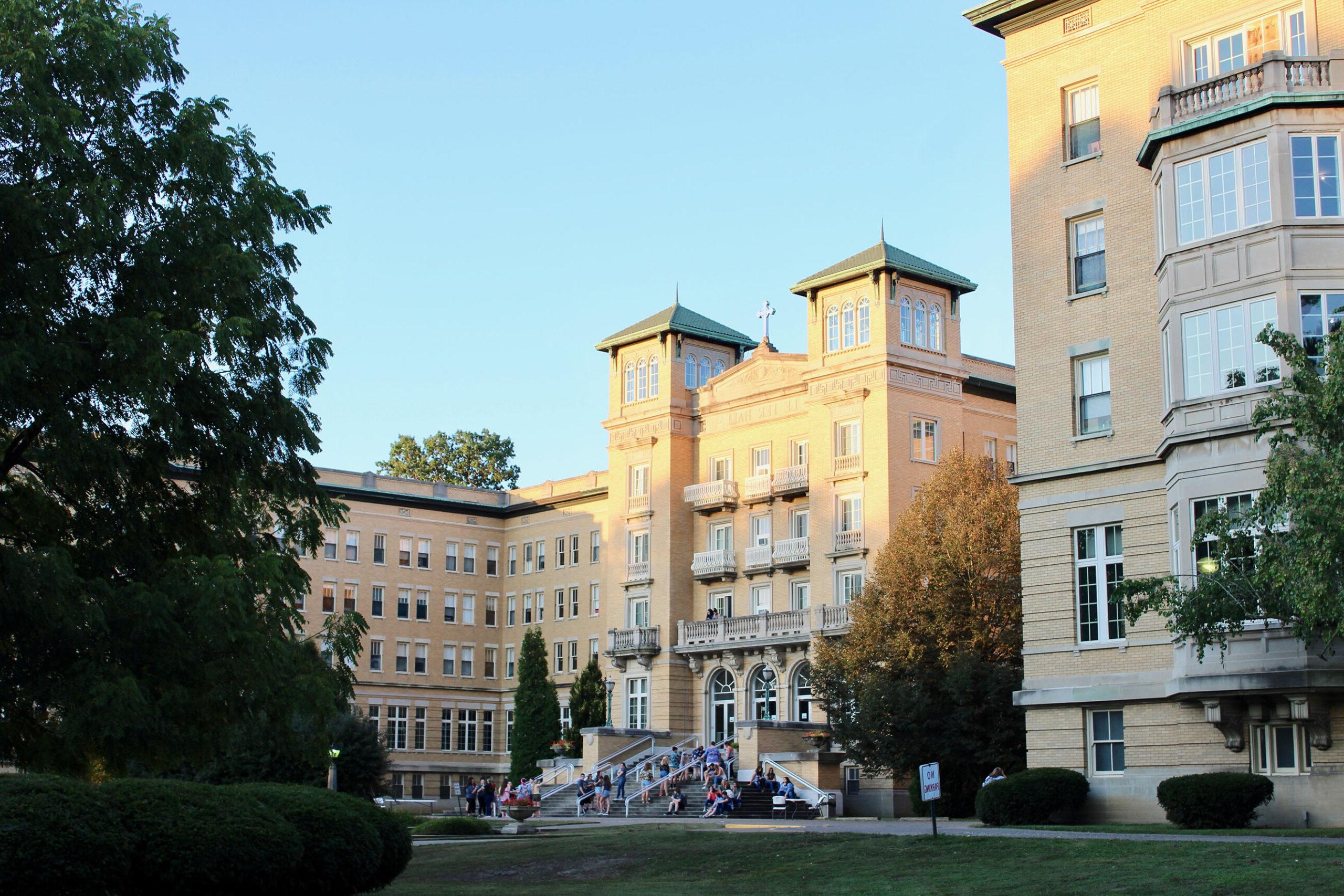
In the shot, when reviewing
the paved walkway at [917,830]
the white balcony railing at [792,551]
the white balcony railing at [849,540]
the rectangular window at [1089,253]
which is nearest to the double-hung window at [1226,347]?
the rectangular window at [1089,253]

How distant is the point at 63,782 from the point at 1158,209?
25478 millimetres

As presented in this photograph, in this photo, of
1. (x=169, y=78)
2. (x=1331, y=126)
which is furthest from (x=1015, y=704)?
(x=169, y=78)

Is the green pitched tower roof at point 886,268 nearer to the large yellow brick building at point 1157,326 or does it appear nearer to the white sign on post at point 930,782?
the large yellow brick building at point 1157,326

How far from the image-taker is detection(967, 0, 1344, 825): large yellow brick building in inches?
1217

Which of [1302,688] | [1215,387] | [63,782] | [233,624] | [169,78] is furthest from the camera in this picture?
[1215,387]

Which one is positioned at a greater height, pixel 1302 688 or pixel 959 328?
pixel 959 328

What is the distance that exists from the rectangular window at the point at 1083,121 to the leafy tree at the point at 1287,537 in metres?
9.26

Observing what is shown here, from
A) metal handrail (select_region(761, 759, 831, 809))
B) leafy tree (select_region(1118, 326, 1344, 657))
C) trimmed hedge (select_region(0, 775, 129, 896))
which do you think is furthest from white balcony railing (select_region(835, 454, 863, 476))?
trimmed hedge (select_region(0, 775, 129, 896))

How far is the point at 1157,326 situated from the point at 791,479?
104ft

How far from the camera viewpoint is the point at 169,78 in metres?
25.0

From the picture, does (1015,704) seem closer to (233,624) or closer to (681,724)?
(233,624)

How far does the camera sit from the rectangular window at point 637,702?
70625 millimetres

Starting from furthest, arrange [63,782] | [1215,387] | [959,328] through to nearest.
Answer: [959,328] < [1215,387] < [63,782]

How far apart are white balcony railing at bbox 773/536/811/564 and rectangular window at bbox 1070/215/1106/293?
28.3 meters
